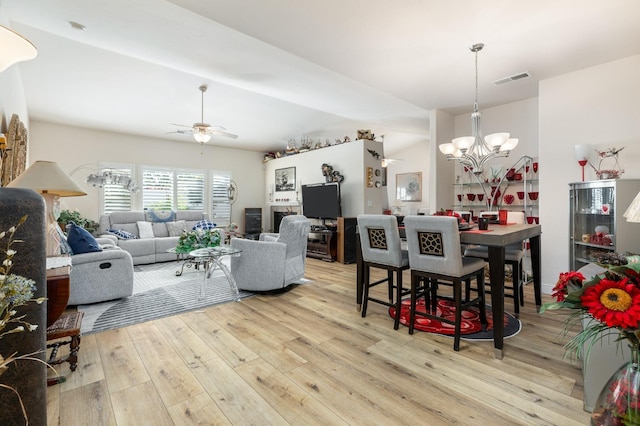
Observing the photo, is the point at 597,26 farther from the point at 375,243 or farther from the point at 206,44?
the point at 206,44

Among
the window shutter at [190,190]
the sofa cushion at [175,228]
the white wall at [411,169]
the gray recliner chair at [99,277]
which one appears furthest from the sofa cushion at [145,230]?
the white wall at [411,169]

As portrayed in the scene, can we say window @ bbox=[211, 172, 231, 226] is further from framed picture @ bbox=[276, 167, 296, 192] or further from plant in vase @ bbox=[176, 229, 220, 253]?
plant in vase @ bbox=[176, 229, 220, 253]

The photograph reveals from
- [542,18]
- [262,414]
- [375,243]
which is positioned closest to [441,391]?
[262,414]

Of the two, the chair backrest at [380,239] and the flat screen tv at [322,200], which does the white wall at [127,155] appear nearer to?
the flat screen tv at [322,200]

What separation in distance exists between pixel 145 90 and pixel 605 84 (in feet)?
20.8

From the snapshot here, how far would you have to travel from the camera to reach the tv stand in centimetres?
608

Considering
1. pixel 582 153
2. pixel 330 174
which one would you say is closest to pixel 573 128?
pixel 582 153

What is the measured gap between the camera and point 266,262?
374cm

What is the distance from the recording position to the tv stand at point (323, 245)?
608 centimetres

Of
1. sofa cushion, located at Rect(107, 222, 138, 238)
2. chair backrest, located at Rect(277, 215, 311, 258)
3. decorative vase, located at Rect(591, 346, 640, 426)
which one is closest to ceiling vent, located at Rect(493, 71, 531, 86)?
chair backrest, located at Rect(277, 215, 311, 258)

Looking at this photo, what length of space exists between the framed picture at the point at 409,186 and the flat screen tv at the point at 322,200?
321 centimetres

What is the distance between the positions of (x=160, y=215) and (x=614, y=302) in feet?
23.9

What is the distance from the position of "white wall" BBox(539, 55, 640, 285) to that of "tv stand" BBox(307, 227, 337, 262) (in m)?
3.41

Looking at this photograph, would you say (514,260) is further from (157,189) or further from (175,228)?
(157,189)
